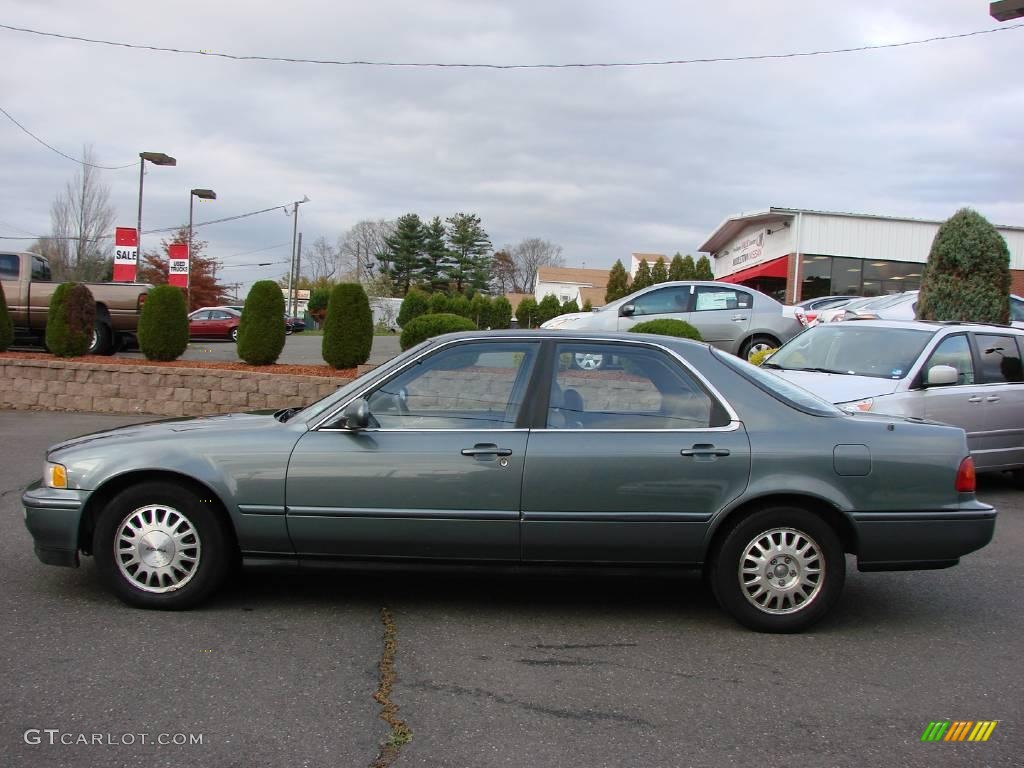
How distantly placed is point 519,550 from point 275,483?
128cm

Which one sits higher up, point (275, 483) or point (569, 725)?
point (275, 483)

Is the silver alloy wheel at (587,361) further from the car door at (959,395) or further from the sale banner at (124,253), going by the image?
the sale banner at (124,253)

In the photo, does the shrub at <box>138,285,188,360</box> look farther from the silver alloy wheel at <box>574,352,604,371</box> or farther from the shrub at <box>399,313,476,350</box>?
the silver alloy wheel at <box>574,352,604,371</box>

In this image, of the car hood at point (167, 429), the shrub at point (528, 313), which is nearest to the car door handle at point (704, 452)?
the car hood at point (167, 429)

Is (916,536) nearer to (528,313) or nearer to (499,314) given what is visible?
(499,314)

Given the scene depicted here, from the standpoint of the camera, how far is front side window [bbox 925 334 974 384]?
322 inches

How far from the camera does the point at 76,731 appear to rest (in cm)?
323

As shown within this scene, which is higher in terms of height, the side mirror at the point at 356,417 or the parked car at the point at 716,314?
the parked car at the point at 716,314

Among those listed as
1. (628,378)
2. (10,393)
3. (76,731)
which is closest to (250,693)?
(76,731)

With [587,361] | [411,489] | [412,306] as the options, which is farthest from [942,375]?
[412,306]

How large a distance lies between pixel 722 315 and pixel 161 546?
1190 centimetres

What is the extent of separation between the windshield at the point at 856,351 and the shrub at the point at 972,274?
15.1ft

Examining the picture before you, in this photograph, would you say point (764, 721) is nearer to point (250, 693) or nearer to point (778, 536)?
point (778, 536)

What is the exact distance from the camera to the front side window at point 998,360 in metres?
8.41
